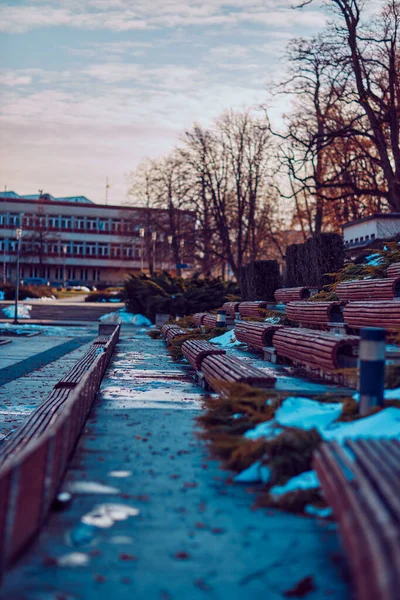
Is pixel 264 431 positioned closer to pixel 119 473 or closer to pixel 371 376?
pixel 371 376

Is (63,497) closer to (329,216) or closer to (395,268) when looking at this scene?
(395,268)

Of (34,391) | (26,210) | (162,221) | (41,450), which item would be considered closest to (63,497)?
(41,450)

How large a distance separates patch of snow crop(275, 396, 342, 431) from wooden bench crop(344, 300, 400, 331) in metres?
1.97

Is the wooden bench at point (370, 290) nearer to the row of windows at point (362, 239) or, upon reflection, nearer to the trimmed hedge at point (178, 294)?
the row of windows at point (362, 239)

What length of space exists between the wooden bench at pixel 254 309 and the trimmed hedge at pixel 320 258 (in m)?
1.32

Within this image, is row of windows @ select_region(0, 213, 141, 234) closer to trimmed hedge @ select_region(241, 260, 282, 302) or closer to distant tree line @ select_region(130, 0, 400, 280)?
distant tree line @ select_region(130, 0, 400, 280)

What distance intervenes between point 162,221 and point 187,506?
166 ft

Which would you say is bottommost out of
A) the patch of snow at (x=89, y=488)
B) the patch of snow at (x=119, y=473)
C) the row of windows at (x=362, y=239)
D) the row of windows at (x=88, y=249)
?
the patch of snow at (x=89, y=488)

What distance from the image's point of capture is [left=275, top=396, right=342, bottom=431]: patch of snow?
6.12 m

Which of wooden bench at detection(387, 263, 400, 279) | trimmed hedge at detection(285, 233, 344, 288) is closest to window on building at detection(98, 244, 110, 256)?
trimmed hedge at detection(285, 233, 344, 288)

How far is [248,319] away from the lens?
17.2 meters

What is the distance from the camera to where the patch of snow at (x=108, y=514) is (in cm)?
447

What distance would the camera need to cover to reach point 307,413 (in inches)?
252

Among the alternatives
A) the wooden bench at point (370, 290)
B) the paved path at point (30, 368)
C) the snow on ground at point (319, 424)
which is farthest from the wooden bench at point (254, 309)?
the snow on ground at point (319, 424)
